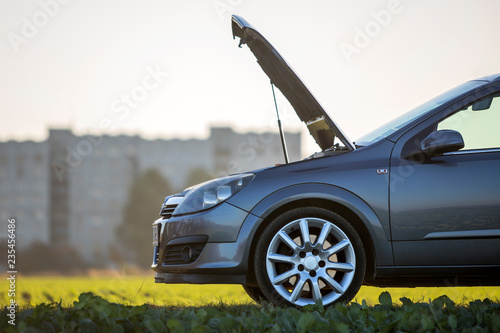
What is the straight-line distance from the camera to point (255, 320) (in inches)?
159

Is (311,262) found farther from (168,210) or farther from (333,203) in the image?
(168,210)

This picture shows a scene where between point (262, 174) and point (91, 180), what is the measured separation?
4326 inches

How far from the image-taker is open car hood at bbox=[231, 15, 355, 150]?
5.21m

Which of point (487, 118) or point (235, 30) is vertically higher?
point (235, 30)

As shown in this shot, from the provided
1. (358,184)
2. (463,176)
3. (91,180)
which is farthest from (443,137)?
(91,180)

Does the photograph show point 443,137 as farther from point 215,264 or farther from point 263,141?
point 263,141

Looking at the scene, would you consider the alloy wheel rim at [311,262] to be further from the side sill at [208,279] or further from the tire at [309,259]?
the side sill at [208,279]

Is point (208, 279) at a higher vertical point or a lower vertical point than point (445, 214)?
lower

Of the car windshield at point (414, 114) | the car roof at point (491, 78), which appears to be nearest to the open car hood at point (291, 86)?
the car windshield at point (414, 114)

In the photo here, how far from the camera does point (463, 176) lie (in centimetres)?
485

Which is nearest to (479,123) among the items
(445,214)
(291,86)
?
(445,214)

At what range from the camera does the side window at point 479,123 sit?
5.04 metres

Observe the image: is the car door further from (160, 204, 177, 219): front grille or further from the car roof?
(160, 204, 177, 219): front grille

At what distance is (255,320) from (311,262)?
891 millimetres
